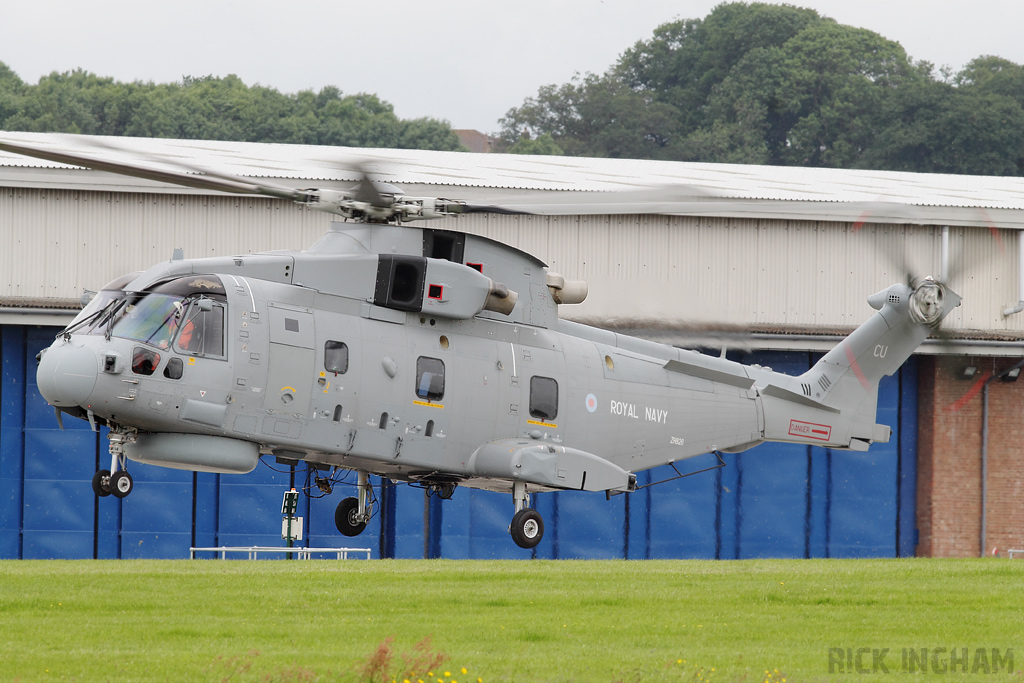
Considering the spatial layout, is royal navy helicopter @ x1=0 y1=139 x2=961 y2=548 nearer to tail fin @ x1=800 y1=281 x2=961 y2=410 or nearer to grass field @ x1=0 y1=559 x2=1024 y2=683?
tail fin @ x1=800 y1=281 x2=961 y2=410

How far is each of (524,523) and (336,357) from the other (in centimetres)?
349

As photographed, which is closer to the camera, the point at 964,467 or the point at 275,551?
the point at 275,551

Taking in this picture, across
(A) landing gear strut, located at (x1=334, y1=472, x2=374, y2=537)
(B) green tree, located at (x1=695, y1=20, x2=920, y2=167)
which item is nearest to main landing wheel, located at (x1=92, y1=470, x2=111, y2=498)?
(A) landing gear strut, located at (x1=334, y1=472, x2=374, y2=537)

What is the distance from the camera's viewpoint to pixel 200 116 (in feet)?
318

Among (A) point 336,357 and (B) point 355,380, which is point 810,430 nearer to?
(B) point 355,380

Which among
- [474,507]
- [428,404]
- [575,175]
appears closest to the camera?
[428,404]

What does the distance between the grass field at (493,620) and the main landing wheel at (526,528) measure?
3.54ft

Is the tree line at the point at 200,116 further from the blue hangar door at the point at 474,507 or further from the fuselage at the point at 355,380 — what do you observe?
the fuselage at the point at 355,380

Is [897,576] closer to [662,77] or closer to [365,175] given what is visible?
[365,175]

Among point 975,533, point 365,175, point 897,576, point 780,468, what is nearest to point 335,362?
point 365,175

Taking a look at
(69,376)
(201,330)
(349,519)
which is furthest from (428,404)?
(69,376)

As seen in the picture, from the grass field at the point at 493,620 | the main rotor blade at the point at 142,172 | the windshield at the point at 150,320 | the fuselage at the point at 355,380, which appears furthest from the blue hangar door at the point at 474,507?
the main rotor blade at the point at 142,172

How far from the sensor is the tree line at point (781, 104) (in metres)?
91.5

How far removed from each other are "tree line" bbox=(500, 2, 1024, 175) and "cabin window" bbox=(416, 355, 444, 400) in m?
78.4
